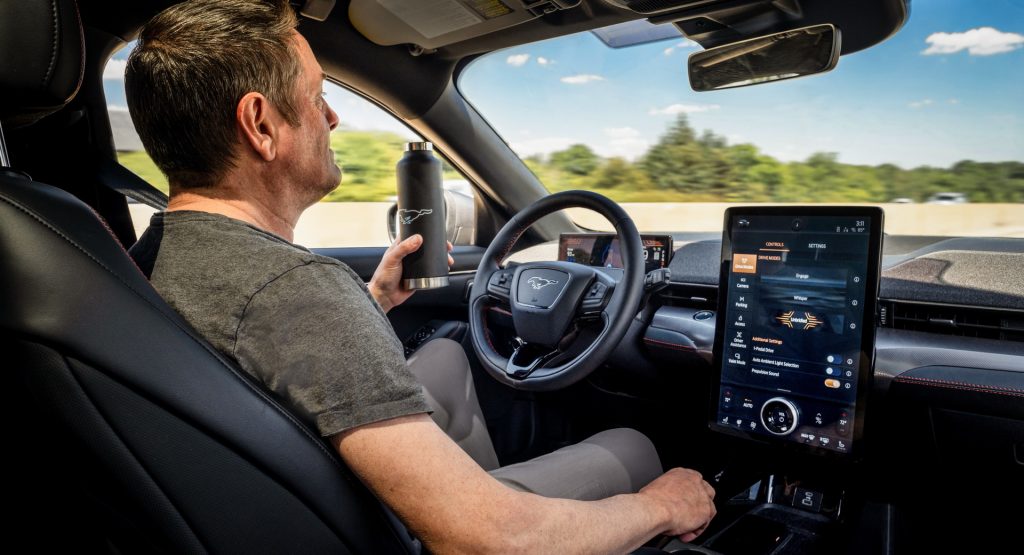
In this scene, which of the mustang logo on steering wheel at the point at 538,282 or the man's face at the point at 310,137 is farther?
the mustang logo on steering wheel at the point at 538,282

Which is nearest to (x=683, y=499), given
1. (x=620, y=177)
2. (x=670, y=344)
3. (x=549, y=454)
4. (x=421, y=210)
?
(x=549, y=454)

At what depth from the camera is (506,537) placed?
920 millimetres

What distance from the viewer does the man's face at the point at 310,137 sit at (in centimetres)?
113

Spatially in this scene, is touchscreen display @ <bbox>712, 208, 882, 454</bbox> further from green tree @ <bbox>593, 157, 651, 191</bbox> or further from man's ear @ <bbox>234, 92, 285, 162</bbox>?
green tree @ <bbox>593, 157, 651, 191</bbox>

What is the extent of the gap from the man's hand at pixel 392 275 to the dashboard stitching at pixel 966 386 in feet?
3.92

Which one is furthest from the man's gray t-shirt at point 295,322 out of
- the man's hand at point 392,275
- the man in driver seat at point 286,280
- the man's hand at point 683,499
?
the man's hand at point 683,499

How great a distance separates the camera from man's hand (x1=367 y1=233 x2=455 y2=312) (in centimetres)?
150

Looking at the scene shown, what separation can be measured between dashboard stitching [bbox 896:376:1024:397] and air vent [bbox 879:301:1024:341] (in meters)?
0.26

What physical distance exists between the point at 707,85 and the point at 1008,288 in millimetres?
1135

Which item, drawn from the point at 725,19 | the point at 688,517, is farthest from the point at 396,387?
the point at 725,19

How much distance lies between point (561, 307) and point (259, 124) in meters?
1.07

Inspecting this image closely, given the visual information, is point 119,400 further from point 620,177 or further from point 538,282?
point 620,177

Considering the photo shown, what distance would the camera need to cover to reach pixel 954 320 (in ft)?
5.98

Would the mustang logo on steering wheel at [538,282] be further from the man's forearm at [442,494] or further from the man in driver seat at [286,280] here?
the man's forearm at [442,494]
